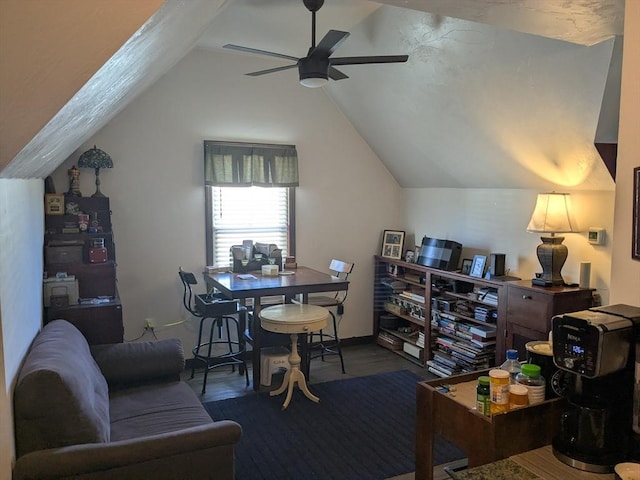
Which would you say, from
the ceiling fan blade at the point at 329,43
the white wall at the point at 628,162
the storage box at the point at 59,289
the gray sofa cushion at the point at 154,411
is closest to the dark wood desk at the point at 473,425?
the white wall at the point at 628,162

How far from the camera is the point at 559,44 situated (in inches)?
107

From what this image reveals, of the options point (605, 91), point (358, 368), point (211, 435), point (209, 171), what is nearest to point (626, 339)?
point (211, 435)

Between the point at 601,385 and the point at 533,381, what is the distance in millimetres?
278

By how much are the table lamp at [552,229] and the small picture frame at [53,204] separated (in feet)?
11.6

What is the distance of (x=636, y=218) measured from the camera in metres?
1.58

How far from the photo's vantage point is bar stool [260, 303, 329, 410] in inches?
146

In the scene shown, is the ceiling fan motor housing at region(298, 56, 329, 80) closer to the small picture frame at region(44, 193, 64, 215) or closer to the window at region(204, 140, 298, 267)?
the window at region(204, 140, 298, 267)

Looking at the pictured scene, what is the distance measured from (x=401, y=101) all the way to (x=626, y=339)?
319 cm

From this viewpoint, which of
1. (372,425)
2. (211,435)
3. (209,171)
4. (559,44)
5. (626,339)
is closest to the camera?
(626,339)

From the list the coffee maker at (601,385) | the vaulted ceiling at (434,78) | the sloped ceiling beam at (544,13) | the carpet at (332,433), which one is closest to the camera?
the coffee maker at (601,385)

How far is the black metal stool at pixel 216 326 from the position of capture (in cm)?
420

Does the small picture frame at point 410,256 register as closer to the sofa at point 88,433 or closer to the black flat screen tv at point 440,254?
the black flat screen tv at point 440,254

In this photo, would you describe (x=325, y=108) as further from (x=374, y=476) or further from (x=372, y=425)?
(x=374, y=476)

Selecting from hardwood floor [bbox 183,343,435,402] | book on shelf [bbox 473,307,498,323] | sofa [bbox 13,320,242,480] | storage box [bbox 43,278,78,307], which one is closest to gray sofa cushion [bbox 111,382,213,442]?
sofa [bbox 13,320,242,480]
